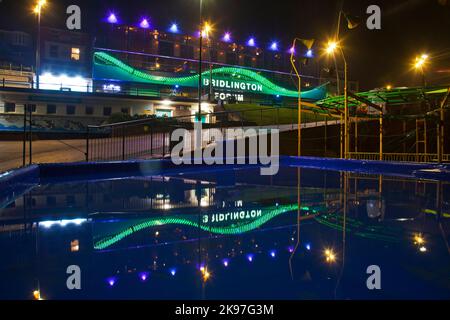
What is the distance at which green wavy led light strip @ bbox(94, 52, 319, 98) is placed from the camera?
33.2m

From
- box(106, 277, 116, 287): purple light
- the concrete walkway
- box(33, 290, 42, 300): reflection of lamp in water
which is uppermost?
the concrete walkway

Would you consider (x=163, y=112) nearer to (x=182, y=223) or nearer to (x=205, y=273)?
(x=182, y=223)

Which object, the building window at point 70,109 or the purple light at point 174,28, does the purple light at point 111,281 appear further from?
the purple light at point 174,28

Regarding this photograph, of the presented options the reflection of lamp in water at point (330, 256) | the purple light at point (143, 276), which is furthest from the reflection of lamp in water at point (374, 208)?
the purple light at point (143, 276)

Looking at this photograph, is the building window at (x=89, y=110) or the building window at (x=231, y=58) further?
the building window at (x=231, y=58)

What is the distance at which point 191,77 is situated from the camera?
36.9m

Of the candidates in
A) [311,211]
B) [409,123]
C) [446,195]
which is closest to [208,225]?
[311,211]

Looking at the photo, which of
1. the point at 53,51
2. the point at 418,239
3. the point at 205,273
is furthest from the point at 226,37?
the point at 205,273

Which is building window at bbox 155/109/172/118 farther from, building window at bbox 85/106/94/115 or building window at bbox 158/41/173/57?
building window at bbox 158/41/173/57

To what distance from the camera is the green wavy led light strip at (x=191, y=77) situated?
3322 centimetres

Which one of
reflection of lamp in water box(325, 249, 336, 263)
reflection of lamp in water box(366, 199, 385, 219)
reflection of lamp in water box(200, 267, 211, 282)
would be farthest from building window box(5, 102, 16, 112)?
reflection of lamp in water box(325, 249, 336, 263)

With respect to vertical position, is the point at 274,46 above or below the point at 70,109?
above

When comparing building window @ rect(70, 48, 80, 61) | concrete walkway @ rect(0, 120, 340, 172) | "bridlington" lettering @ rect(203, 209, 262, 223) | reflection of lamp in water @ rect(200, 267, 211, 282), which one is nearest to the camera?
reflection of lamp in water @ rect(200, 267, 211, 282)
